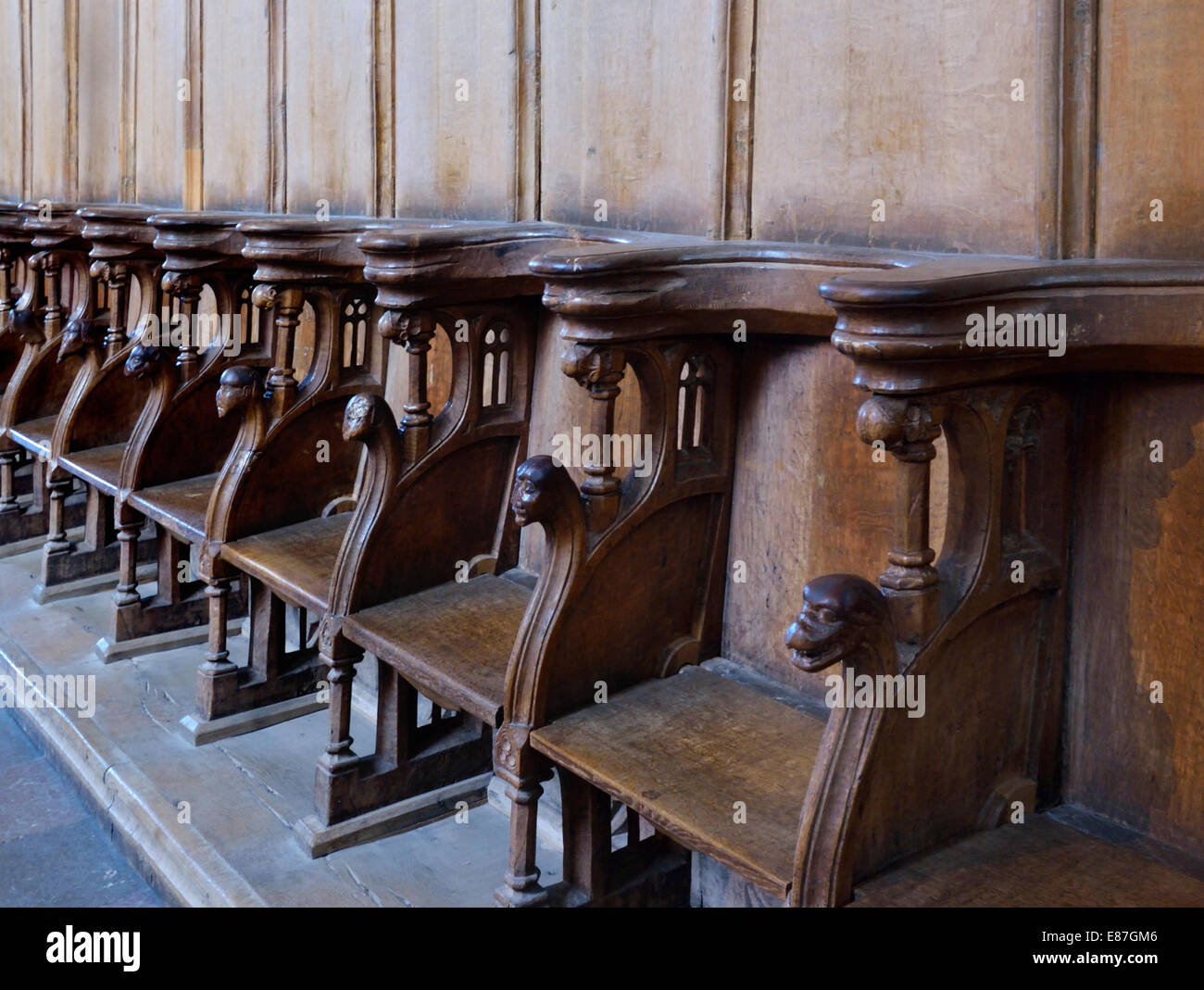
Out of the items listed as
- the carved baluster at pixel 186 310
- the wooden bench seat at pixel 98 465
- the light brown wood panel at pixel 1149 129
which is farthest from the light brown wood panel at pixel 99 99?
the light brown wood panel at pixel 1149 129

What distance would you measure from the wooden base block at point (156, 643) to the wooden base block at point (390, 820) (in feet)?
3.46

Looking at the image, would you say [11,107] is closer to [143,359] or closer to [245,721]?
[143,359]

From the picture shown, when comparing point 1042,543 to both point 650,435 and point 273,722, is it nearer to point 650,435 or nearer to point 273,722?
point 650,435

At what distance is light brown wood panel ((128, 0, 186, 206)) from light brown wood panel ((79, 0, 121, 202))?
233mm

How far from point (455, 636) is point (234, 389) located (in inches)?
37.2

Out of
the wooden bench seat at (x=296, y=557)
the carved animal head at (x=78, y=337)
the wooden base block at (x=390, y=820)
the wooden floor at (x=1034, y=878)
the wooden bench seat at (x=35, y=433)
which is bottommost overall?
the wooden base block at (x=390, y=820)

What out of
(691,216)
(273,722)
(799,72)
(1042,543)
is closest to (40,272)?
(273,722)

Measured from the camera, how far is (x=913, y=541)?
1545 millimetres

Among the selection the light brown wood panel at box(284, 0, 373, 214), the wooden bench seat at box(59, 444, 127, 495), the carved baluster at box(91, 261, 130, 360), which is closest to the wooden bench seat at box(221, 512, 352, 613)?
the wooden bench seat at box(59, 444, 127, 495)

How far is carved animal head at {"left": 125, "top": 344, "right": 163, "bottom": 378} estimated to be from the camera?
3.35 m

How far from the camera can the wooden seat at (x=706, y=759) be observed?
65.9 inches

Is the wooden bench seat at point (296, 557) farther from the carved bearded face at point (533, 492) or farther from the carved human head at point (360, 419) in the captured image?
the carved bearded face at point (533, 492)

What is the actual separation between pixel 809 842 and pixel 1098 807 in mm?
500
